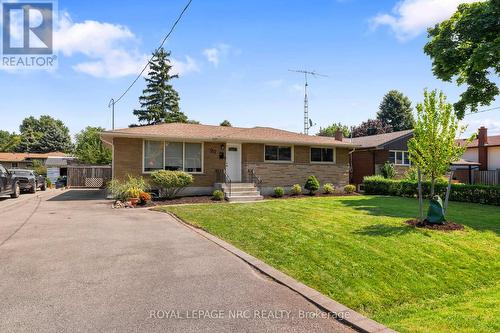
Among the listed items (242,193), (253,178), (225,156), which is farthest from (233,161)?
(242,193)

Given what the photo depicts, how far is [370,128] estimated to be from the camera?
50.5m

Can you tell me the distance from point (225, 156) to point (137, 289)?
13.6m

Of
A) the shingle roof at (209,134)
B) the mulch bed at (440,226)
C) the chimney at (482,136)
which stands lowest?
the mulch bed at (440,226)

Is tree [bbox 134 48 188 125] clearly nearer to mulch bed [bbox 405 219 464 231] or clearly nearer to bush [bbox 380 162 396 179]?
bush [bbox 380 162 396 179]

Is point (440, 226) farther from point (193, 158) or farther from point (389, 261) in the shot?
point (193, 158)

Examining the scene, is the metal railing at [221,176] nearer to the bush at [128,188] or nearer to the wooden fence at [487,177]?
the bush at [128,188]

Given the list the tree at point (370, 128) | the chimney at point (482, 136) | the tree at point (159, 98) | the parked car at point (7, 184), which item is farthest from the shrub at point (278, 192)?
the tree at point (370, 128)

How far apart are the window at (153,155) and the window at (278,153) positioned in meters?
5.67

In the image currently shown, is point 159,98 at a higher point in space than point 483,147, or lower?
higher

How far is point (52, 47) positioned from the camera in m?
13.4

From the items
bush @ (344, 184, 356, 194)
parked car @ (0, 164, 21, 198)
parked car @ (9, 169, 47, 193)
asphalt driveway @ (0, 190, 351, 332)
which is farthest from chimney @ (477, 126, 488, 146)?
parked car @ (9, 169, 47, 193)

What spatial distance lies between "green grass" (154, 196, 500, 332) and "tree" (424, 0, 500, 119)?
7.47 metres

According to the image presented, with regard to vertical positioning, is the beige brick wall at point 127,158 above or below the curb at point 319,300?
above

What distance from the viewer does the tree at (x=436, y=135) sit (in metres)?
8.81
